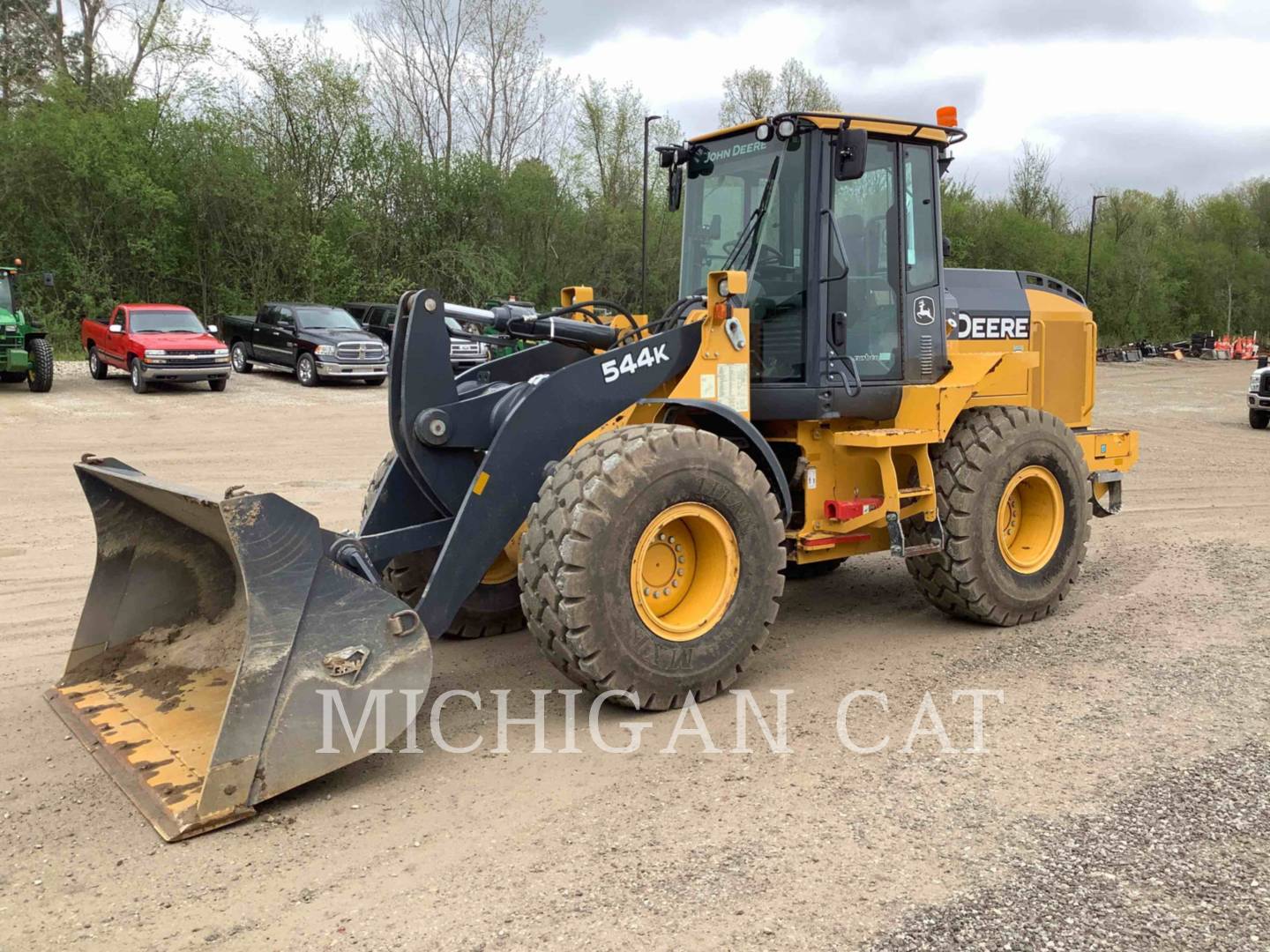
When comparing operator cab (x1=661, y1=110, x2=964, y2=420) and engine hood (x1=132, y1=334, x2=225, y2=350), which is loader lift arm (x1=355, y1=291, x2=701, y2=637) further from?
engine hood (x1=132, y1=334, x2=225, y2=350)

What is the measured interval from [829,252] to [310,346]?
19.1 meters

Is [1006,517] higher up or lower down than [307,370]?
lower down

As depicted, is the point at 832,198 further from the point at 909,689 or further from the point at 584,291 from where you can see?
the point at 909,689

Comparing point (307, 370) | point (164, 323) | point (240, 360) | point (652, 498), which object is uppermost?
point (164, 323)

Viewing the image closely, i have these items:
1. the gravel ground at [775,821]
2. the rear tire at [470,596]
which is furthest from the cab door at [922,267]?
the rear tire at [470,596]

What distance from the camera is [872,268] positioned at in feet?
18.9

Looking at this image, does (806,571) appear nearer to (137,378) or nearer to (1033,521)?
(1033,521)

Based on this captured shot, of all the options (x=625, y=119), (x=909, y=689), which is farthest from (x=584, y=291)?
(x=625, y=119)

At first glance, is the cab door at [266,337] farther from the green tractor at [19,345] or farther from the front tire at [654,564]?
the front tire at [654,564]

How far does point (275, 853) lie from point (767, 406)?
3.26 m

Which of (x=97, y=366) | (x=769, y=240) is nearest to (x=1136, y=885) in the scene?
(x=769, y=240)

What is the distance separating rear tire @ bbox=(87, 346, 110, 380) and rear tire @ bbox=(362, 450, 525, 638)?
18892 mm

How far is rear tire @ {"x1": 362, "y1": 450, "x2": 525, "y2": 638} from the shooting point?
5.28 metres

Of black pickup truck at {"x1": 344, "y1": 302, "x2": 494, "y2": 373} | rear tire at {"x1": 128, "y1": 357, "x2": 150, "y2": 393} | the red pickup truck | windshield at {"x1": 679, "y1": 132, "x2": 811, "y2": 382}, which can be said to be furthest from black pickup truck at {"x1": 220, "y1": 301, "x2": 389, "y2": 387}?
windshield at {"x1": 679, "y1": 132, "x2": 811, "y2": 382}
